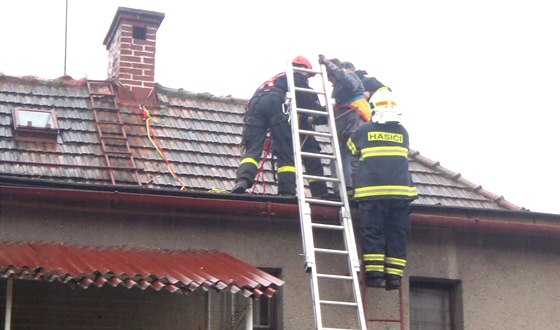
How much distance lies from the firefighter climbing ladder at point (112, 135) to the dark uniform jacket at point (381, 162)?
244cm

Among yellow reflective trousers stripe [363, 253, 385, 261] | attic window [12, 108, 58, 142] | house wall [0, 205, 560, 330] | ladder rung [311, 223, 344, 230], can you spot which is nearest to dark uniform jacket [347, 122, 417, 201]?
ladder rung [311, 223, 344, 230]

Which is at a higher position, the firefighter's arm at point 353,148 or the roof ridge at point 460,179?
the roof ridge at point 460,179

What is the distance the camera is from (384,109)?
10.2 m

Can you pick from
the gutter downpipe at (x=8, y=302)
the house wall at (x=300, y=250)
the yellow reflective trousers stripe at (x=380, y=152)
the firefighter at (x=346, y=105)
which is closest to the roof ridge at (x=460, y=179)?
the house wall at (x=300, y=250)

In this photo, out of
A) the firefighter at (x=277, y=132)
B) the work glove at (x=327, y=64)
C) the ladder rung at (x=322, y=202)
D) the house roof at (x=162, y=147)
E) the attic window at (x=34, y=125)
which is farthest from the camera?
the attic window at (x=34, y=125)

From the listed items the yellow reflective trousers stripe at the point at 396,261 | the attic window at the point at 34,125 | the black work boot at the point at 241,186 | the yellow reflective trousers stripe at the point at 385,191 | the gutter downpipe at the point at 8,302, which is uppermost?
the attic window at the point at 34,125

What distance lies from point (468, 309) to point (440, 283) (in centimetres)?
38

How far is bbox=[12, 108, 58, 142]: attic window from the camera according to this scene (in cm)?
1166

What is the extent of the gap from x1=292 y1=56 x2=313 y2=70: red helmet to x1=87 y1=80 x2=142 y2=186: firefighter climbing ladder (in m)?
1.98

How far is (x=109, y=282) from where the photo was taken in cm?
861

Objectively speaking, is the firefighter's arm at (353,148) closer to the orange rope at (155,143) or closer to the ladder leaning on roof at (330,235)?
the ladder leaning on roof at (330,235)

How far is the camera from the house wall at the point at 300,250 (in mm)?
9805

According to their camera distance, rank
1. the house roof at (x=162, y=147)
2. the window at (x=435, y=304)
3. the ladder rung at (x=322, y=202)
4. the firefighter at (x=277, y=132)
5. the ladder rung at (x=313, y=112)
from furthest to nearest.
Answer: the house roof at (x=162, y=147) < the window at (x=435, y=304) < the firefighter at (x=277, y=132) < the ladder rung at (x=313, y=112) < the ladder rung at (x=322, y=202)

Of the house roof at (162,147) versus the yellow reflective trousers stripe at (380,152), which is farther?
the house roof at (162,147)
